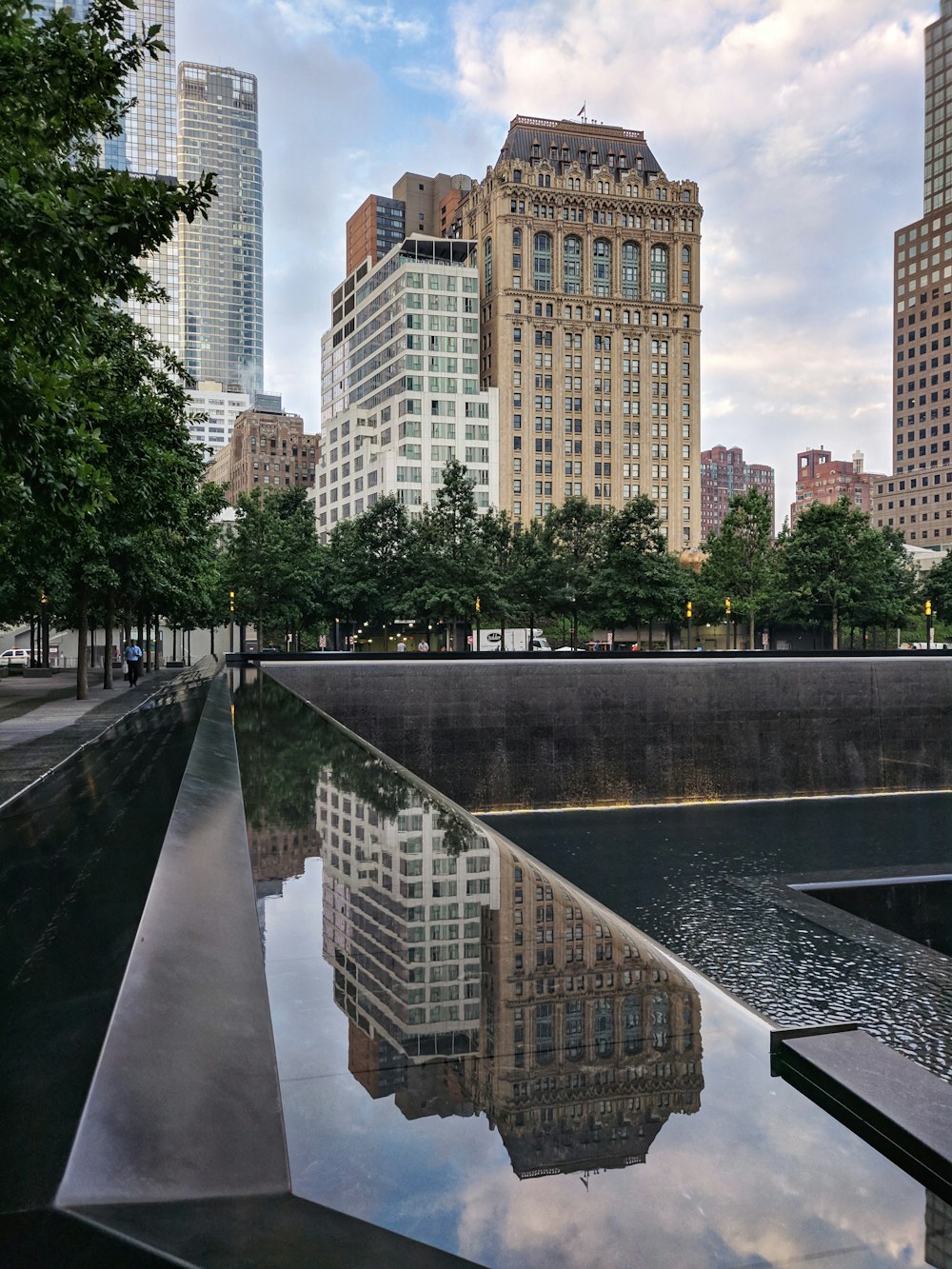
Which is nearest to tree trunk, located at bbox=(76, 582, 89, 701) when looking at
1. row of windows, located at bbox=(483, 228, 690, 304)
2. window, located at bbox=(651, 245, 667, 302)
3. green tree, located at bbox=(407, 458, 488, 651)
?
green tree, located at bbox=(407, 458, 488, 651)

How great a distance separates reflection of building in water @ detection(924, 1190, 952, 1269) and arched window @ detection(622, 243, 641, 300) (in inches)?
4944

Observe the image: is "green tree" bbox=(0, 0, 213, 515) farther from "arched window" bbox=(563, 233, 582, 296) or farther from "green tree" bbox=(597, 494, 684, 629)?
"arched window" bbox=(563, 233, 582, 296)

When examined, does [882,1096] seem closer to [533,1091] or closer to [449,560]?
[533,1091]

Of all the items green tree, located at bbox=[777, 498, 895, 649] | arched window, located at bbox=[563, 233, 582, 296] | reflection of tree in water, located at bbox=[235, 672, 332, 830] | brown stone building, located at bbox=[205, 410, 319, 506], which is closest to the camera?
reflection of tree in water, located at bbox=[235, 672, 332, 830]

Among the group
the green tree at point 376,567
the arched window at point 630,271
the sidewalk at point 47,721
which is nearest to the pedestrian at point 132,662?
the sidewalk at point 47,721

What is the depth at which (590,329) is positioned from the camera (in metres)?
116

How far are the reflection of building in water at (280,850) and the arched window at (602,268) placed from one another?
121 m

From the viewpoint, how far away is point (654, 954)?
13.1ft

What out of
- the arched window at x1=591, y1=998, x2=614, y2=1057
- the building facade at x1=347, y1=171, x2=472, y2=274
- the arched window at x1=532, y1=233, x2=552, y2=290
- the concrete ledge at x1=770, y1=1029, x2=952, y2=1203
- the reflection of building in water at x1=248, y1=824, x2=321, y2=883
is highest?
the building facade at x1=347, y1=171, x2=472, y2=274

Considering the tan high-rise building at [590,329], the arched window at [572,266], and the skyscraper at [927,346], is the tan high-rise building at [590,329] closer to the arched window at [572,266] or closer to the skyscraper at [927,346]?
the arched window at [572,266]

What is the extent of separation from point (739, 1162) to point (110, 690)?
28809mm

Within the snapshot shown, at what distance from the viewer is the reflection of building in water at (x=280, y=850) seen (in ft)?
16.9

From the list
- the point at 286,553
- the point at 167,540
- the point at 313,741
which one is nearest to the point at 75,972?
the point at 313,741

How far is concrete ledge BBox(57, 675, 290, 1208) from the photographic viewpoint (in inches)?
83.2
